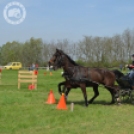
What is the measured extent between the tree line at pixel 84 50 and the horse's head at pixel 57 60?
4279 cm

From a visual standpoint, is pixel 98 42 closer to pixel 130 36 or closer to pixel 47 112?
pixel 130 36

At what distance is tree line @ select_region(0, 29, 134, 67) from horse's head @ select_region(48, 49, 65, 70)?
42.8 metres

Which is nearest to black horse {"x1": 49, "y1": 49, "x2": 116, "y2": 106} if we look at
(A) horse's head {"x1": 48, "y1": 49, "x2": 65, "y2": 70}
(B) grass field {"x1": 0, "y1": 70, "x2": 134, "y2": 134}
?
(A) horse's head {"x1": 48, "y1": 49, "x2": 65, "y2": 70}

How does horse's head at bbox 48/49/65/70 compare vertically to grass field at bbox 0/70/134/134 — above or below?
above

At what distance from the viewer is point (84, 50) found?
214ft

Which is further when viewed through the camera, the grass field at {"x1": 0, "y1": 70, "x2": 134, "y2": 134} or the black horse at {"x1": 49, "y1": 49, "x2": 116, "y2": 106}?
the black horse at {"x1": 49, "y1": 49, "x2": 116, "y2": 106}

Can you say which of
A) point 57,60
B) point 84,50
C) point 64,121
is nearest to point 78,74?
point 57,60

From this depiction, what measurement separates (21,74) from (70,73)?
7.59 meters

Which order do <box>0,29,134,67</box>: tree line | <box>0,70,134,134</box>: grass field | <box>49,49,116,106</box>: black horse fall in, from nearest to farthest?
<box>0,70,134,134</box>: grass field, <box>49,49,116,106</box>: black horse, <box>0,29,134,67</box>: tree line

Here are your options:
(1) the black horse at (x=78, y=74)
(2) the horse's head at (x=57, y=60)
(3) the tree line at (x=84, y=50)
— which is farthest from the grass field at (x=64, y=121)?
(3) the tree line at (x=84, y=50)

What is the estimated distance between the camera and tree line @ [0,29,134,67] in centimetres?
6121

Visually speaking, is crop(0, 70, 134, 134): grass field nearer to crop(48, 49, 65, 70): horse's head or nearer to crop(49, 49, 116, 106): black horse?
crop(49, 49, 116, 106): black horse

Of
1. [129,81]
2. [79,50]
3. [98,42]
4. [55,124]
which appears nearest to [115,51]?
[98,42]

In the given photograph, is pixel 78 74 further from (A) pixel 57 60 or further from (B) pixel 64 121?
(B) pixel 64 121
